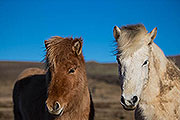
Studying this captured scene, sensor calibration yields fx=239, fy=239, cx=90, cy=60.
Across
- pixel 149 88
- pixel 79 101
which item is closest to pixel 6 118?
pixel 79 101

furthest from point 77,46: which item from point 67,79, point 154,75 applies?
point 154,75

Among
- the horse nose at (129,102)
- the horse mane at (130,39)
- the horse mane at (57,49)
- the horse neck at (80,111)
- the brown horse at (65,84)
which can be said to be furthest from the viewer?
the horse neck at (80,111)

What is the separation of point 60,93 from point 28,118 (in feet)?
7.53

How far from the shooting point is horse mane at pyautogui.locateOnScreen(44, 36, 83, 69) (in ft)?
14.3

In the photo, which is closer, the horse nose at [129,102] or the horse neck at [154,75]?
the horse nose at [129,102]

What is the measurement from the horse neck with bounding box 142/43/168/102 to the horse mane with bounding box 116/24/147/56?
289mm

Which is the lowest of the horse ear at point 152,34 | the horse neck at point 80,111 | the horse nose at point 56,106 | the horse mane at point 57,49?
the horse neck at point 80,111

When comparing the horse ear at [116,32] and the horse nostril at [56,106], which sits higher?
the horse ear at [116,32]

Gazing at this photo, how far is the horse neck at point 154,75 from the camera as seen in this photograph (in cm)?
380

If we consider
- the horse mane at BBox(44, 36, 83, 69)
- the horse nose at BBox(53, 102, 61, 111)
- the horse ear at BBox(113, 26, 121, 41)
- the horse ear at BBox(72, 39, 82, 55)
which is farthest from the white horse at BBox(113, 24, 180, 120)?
the horse nose at BBox(53, 102, 61, 111)

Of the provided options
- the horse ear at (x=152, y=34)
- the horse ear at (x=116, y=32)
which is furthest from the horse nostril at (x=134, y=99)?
the horse ear at (x=116, y=32)

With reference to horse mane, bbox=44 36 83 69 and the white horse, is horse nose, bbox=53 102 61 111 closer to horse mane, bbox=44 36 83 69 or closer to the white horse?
horse mane, bbox=44 36 83 69

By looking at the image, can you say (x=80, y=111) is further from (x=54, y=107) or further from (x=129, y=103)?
(x=129, y=103)

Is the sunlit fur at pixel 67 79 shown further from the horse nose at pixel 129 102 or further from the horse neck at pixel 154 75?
the horse neck at pixel 154 75
